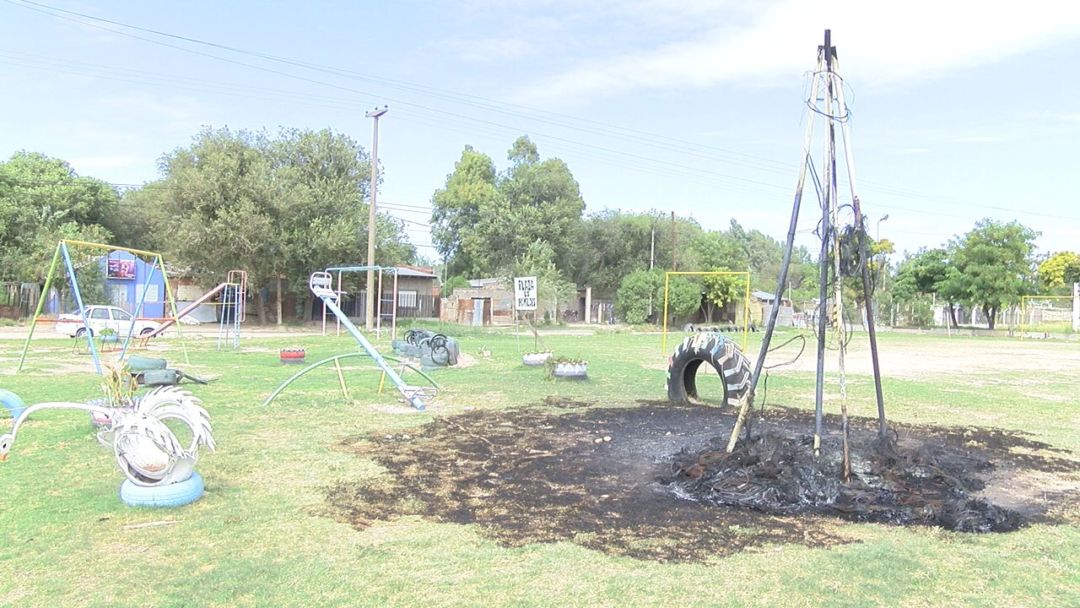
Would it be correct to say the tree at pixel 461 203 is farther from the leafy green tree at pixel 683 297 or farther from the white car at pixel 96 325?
the white car at pixel 96 325

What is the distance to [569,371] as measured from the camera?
13625 mm

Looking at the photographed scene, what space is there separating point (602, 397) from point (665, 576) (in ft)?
24.7

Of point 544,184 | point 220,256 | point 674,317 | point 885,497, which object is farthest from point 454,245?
point 885,497

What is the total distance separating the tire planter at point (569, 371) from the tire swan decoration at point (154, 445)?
8.62m

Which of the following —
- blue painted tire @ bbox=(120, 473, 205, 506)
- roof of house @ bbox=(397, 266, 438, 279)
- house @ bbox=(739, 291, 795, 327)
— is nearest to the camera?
blue painted tire @ bbox=(120, 473, 205, 506)

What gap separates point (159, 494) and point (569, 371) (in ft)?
29.4

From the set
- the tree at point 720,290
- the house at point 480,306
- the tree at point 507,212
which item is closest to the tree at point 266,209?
the house at point 480,306

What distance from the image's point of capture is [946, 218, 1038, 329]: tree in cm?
4062

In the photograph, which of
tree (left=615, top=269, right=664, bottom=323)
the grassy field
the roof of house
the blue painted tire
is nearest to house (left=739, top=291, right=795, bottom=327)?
tree (left=615, top=269, right=664, bottom=323)

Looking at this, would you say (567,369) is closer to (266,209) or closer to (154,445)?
(154,445)

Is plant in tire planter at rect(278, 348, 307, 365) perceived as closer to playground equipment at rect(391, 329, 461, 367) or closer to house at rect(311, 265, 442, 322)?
playground equipment at rect(391, 329, 461, 367)

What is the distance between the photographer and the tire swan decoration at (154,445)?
5074 millimetres

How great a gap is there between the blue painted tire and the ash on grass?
3.23ft

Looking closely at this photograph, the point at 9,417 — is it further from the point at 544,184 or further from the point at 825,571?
the point at 544,184
